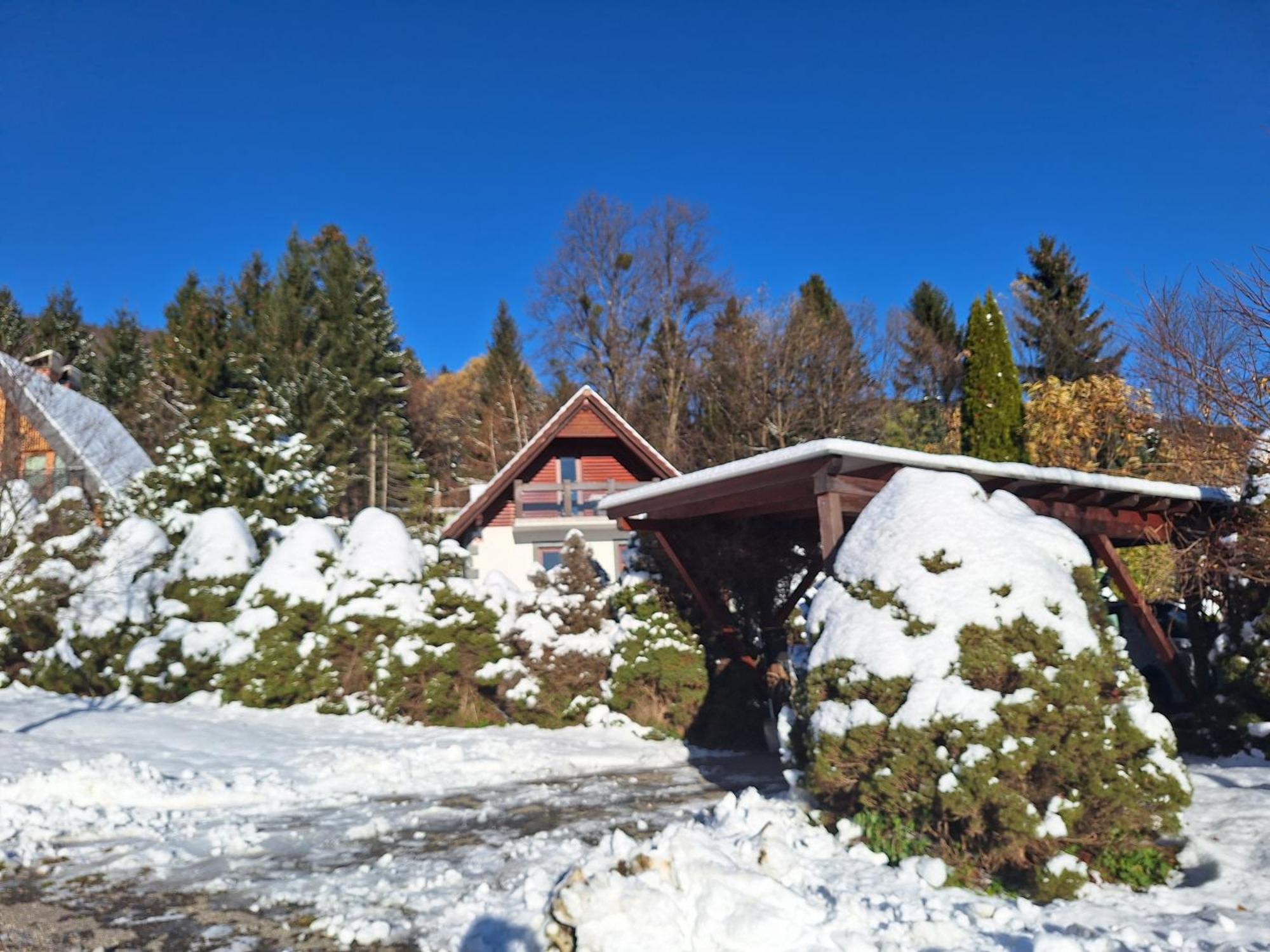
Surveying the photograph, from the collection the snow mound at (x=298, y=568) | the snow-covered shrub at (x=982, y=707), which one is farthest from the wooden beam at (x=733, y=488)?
the snow mound at (x=298, y=568)

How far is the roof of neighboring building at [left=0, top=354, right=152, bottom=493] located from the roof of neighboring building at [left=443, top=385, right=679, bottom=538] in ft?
26.5

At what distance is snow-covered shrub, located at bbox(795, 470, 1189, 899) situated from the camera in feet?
18.7

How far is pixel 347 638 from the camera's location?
13938 mm

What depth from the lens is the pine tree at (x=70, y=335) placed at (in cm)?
3838

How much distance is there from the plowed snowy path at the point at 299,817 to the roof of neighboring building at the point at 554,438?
416 inches

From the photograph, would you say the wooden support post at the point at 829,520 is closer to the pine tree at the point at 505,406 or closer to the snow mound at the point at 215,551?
the snow mound at the point at 215,551

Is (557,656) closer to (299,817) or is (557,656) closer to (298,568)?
(298,568)

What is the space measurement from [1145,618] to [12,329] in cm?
2752

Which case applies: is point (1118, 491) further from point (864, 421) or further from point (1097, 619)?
point (864, 421)

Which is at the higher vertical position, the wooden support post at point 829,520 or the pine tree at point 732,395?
the pine tree at point 732,395

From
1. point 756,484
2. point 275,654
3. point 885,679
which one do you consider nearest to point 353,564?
point 275,654

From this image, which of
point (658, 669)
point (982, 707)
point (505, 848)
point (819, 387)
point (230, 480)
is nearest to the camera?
point (982, 707)

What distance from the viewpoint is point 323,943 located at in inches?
199

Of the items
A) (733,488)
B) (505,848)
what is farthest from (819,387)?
(505,848)
